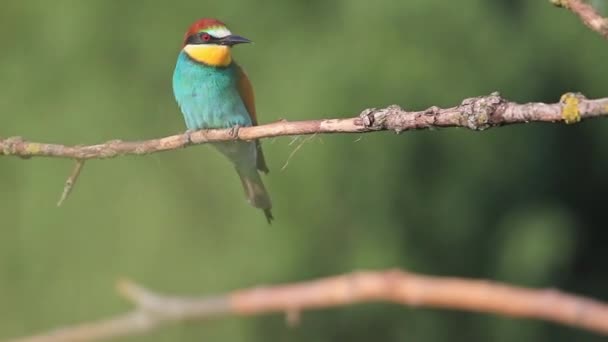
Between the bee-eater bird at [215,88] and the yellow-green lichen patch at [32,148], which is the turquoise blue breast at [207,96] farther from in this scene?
the yellow-green lichen patch at [32,148]

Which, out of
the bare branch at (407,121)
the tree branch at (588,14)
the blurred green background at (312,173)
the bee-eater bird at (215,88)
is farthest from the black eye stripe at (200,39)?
the blurred green background at (312,173)

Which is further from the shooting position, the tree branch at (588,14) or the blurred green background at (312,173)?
the blurred green background at (312,173)

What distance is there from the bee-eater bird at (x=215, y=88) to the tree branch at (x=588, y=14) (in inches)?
43.7

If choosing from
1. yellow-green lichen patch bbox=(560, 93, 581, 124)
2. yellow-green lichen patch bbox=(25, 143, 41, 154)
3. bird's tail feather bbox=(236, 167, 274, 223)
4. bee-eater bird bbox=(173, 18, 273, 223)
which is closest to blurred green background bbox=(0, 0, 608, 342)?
bee-eater bird bbox=(173, 18, 273, 223)

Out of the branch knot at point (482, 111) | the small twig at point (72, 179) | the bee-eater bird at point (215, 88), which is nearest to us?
the branch knot at point (482, 111)

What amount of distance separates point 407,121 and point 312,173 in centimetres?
413

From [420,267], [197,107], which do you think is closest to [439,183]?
[420,267]

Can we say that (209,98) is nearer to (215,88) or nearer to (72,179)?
(215,88)

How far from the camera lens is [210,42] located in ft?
7.75

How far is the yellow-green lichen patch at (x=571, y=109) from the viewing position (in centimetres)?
105

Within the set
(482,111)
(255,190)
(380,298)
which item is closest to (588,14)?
(482,111)

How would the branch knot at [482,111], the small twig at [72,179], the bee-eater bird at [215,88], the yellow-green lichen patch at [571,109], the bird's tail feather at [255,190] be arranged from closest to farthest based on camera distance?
the yellow-green lichen patch at [571,109], the branch knot at [482,111], the small twig at [72,179], the bird's tail feather at [255,190], the bee-eater bird at [215,88]

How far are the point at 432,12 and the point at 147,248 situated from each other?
1835mm

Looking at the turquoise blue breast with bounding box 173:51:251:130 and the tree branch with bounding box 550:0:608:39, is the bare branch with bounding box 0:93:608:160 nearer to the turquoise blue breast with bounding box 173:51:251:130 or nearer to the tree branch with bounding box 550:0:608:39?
the tree branch with bounding box 550:0:608:39
